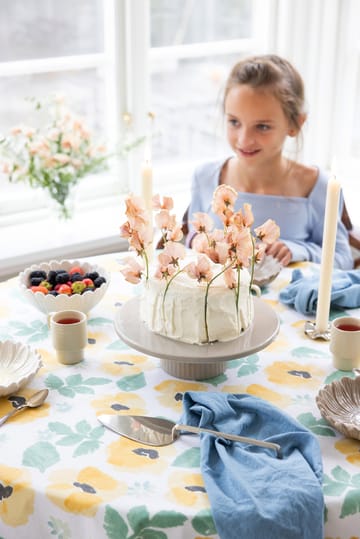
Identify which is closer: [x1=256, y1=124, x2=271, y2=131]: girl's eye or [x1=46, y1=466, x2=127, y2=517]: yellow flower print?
[x1=46, y1=466, x2=127, y2=517]: yellow flower print

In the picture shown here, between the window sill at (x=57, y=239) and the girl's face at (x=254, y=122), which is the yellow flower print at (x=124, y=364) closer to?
the girl's face at (x=254, y=122)

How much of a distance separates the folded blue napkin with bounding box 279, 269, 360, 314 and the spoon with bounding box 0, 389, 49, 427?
2.06 ft

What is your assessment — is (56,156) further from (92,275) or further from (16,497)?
(16,497)

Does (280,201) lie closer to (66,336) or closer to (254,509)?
(66,336)

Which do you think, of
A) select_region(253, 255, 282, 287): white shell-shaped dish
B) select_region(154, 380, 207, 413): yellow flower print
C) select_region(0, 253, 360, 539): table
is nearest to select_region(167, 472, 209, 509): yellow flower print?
select_region(0, 253, 360, 539): table

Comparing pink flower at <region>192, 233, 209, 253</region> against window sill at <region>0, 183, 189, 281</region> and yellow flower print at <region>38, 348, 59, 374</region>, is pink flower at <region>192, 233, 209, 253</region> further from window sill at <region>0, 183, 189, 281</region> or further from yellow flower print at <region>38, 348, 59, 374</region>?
window sill at <region>0, 183, 189, 281</region>

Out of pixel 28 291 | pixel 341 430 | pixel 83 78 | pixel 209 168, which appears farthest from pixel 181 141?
pixel 341 430

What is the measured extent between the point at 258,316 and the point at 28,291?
49 centimetres

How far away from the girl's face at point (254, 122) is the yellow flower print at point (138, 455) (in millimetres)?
1193

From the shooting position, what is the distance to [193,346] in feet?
4.51

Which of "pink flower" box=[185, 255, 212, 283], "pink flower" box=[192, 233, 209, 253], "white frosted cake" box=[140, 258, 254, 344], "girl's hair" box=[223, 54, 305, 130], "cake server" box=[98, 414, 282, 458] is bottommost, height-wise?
"cake server" box=[98, 414, 282, 458]

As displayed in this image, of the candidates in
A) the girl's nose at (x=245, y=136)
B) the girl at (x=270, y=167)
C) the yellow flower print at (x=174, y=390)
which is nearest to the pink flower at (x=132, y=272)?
the yellow flower print at (x=174, y=390)

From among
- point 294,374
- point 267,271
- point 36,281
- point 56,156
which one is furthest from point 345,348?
point 56,156

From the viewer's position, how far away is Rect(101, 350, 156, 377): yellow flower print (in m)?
1.46
